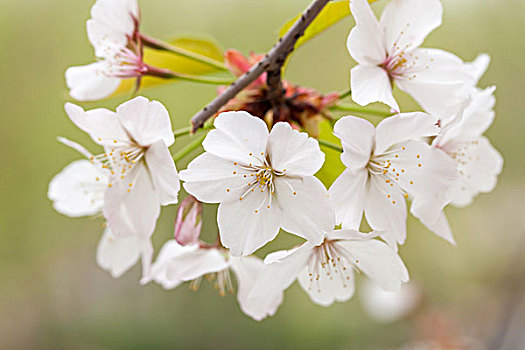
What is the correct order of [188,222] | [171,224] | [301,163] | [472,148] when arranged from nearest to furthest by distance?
[301,163] < [188,222] < [472,148] < [171,224]

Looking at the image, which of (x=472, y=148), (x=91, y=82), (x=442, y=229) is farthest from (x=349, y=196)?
(x=91, y=82)

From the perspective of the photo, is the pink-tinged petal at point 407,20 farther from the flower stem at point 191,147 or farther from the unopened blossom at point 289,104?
the flower stem at point 191,147

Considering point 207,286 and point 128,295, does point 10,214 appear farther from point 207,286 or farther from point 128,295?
point 207,286

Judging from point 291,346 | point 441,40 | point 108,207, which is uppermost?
point 108,207

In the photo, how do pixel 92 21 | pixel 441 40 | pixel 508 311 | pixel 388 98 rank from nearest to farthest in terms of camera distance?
pixel 388 98 → pixel 92 21 → pixel 508 311 → pixel 441 40

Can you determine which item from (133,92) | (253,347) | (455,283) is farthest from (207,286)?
(133,92)

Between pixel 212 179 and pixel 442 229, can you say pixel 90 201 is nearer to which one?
pixel 212 179
